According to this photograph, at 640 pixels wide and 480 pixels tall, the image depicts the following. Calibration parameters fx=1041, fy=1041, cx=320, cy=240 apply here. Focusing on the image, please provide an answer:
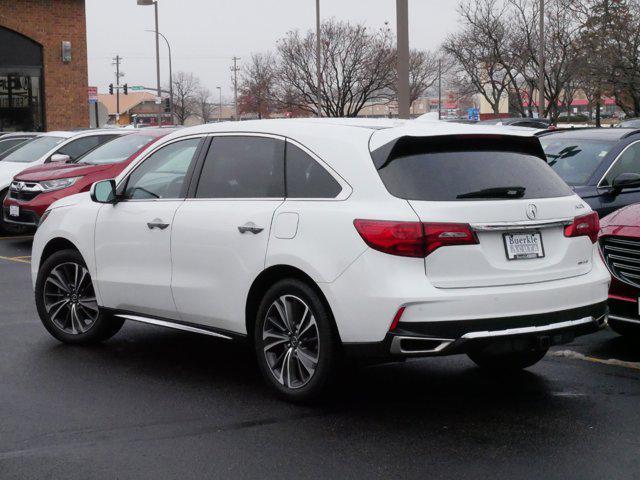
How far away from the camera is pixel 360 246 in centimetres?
554

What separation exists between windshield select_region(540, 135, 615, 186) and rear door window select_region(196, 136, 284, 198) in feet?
15.8

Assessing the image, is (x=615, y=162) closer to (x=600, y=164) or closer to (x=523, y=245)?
(x=600, y=164)

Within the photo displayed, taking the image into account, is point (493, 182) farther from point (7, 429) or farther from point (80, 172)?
point (80, 172)

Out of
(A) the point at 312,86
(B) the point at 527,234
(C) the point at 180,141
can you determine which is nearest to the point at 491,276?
(B) the point at 527,234

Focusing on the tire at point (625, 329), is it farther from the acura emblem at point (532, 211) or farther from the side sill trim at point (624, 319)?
the acura emblem at point (532, 211)

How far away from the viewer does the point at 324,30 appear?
161 feet

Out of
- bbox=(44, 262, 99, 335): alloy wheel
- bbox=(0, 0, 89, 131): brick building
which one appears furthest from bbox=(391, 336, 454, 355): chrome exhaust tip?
bbox=(0, 0, 89, 131): brick building

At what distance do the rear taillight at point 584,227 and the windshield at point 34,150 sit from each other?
13802 mm

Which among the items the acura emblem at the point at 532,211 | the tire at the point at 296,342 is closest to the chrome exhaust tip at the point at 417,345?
the tire at the point at 296,342

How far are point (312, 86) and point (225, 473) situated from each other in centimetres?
4324

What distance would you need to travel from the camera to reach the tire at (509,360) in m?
6.85

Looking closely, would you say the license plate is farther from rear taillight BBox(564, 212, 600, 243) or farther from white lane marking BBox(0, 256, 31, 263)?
white lane marking BBox(0, 256, 31, 263)

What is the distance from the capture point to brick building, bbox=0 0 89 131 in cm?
3372

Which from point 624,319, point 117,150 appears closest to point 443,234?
point 624,319
